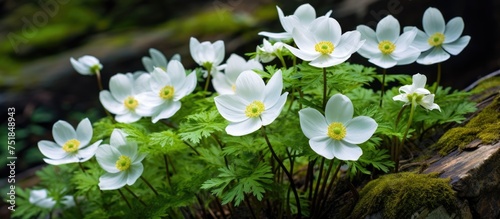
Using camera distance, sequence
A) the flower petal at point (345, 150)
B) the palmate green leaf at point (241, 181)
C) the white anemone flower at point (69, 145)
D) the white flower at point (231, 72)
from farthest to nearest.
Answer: the white flower at point (231, 72) → the white anemone flower at point (69, 145) → the palmate green leaf at point (241, 181) → the flower petal at point (345, 150)

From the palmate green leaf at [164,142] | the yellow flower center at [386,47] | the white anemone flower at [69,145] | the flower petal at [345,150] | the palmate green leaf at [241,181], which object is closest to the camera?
the flower petal at [345,150]

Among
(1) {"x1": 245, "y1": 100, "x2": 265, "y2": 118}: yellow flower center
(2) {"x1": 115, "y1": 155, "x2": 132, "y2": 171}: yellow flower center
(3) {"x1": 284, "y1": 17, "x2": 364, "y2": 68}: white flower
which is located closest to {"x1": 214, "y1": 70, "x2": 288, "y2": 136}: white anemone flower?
(1) {"x1": 245, "y1": 100, "x2": 265, "y2": 118}: yellow flower center

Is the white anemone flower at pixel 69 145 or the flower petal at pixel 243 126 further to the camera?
the white anemone flower at pixel 69 145

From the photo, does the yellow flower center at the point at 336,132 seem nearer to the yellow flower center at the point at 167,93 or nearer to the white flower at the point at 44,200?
the yellow flower center at the point at 167,93

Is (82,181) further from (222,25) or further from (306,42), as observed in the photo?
(222,25)

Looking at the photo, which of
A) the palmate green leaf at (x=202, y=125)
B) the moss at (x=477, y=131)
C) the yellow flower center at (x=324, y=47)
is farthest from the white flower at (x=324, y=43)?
the moss at (x=477, y=131)

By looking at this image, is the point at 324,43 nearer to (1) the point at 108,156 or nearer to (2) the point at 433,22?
(2) the point at 433,22

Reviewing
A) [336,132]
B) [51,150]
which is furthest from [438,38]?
[51,150]

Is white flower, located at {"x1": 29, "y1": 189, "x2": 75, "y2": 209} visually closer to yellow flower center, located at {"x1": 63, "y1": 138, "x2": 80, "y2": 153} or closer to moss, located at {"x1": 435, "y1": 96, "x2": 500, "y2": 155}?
yellow flower center, located at {"x1": 63, "y1": 138, "x2": 80, "y2": 153}
